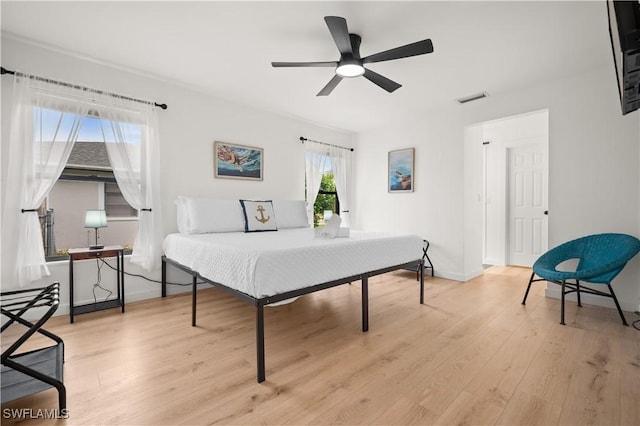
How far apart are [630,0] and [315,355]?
237cm

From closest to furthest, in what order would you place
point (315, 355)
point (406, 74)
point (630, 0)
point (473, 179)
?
point (630, 0) → point (315, 355) → point (406, 74) → point (473, 179)

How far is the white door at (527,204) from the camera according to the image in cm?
508

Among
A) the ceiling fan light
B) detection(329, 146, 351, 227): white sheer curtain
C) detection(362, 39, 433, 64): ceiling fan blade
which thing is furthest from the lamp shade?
detection(329, 146, 351, 227): white sheer curtain

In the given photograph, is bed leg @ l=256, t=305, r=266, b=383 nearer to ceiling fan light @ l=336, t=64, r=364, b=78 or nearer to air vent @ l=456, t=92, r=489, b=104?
ceiling fan light @ l=336, t=64, r=364, b=78

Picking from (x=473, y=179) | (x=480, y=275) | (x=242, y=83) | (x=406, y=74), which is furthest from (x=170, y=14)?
(x=480, y=275)

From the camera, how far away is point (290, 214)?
Result: 4.24 m

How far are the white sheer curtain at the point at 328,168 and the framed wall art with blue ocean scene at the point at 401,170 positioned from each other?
0.89 m

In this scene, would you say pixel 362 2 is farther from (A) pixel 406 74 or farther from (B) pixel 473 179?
(B) pixel 473 179

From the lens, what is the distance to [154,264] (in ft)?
11.6

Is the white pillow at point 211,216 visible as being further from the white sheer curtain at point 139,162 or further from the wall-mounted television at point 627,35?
the wall-mounted television at point 627,35

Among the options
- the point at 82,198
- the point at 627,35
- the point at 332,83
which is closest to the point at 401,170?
the point at 332,83

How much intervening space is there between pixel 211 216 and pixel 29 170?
164cm

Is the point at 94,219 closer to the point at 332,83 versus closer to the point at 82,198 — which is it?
the point at 82,198

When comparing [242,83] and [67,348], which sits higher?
[242,83]
